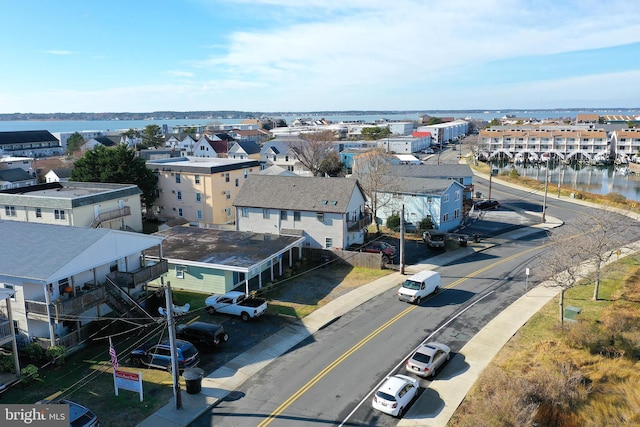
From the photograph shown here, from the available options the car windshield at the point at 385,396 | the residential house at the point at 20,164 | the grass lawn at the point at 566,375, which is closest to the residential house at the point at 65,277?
the car windshield at the point at 385,396

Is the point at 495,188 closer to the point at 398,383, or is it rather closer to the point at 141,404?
the point at 398,383

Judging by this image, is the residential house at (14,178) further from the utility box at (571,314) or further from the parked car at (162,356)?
the utility box at (571,314)

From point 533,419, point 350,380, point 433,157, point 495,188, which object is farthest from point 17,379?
point 433,157

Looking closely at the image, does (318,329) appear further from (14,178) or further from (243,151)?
(243,151)

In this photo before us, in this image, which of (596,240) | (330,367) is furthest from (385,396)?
(596,240)

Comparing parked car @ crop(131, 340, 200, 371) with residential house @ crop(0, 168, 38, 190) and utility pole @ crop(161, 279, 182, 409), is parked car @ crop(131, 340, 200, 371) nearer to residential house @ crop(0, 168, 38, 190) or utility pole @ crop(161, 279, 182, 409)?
utility pole @ crop(161, 279, 182, 409)

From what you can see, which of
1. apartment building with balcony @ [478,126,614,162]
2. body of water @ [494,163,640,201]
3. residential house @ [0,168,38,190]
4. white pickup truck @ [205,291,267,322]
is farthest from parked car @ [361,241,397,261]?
apartment building with balcony @ [478,126,614,162]

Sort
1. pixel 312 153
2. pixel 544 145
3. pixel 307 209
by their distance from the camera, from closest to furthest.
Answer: pixel 307 209
pixel 312 153
pixel 544 145
